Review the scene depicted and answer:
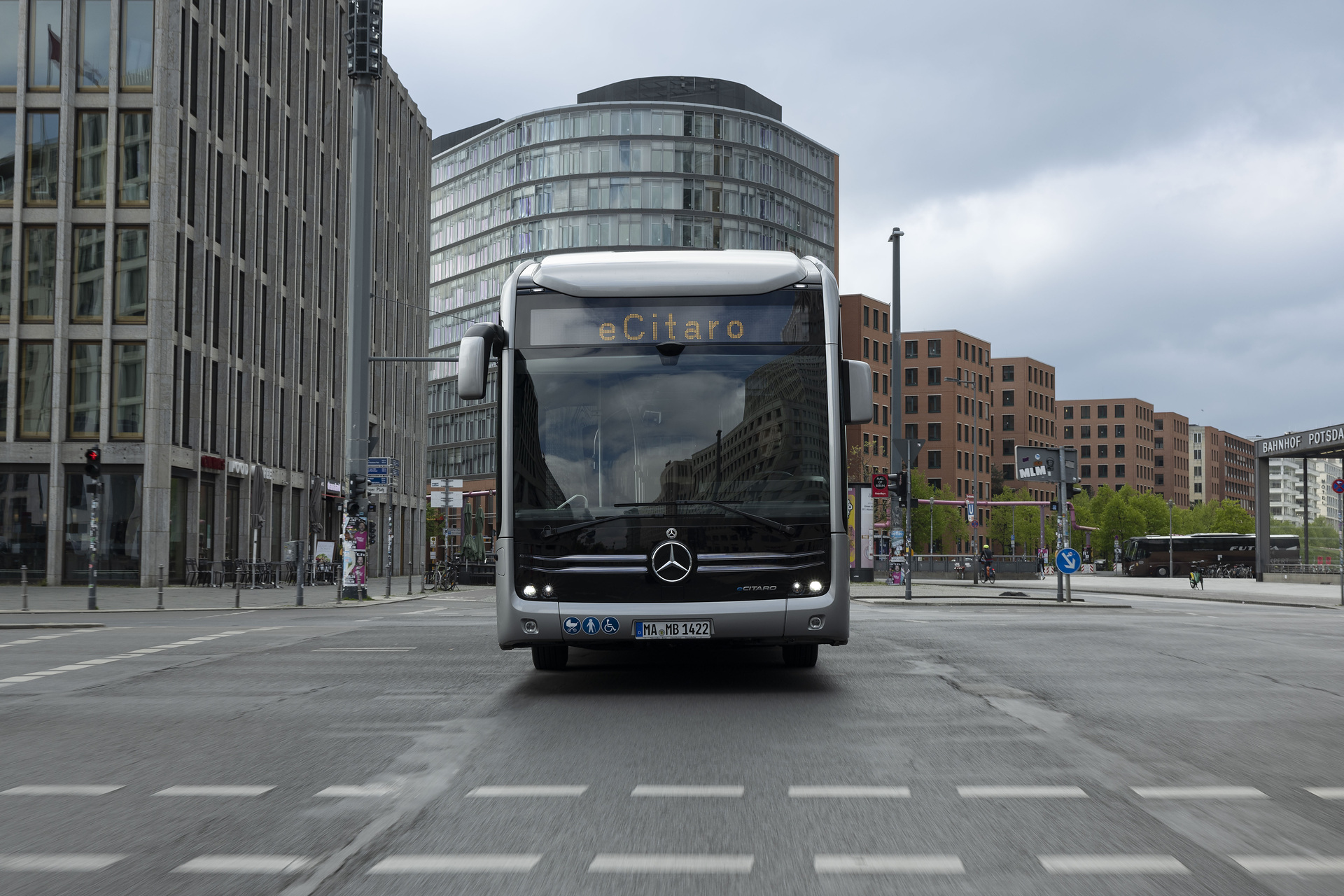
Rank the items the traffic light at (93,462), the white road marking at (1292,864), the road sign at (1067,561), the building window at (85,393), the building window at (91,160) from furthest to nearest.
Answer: the building window at (91,160)
the building window at (85,393)
the road sign at (1067,561)
the traffic light at (93,462)
the white road marking at (1292,864)

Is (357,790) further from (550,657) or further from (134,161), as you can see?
(134,161)

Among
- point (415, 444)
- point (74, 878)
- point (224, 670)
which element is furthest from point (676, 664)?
point (415, 444)

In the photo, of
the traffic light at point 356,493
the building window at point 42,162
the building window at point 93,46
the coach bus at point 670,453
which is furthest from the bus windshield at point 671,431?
the building window at point 93,46

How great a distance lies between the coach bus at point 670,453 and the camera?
10.0m

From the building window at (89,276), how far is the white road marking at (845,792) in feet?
124

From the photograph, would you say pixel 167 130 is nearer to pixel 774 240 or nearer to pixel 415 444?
pixel 415 444

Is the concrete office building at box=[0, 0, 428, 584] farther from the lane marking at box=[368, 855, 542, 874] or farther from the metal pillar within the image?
the lane marking at box=[368, 855, 542, 874]

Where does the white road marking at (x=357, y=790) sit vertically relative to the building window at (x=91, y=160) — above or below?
below

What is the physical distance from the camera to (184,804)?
6.21 meters

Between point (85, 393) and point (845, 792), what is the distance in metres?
37.6

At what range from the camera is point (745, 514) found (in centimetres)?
1008

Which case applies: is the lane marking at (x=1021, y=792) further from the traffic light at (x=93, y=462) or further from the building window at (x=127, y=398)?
the building window at (x=127, y=398)

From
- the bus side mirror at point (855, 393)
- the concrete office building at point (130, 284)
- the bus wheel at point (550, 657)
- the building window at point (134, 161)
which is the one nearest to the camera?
the bus side mirror at point (855, 393)

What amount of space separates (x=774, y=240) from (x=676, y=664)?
3530 inches
